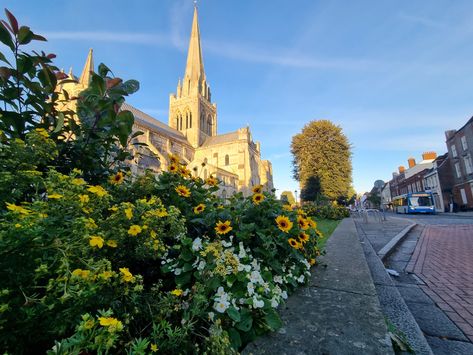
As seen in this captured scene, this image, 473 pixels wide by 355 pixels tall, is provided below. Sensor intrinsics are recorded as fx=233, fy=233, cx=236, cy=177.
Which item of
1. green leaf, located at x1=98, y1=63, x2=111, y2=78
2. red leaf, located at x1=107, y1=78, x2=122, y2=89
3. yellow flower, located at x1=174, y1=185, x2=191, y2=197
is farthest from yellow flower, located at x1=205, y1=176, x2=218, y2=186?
green leaf, located at x1=98, y1=63, x2=111, y2=78

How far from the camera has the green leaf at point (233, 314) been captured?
4.48ft

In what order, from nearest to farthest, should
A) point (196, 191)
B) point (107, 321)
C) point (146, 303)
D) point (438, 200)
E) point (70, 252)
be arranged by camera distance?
point (107, 321), point (70, 252), point (146, 303), point (196, 191), point (438, 200)

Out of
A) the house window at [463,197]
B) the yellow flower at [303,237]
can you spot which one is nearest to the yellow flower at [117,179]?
the yellow flower at [303,237]

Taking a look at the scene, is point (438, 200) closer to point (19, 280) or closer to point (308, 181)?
point (308, 181)

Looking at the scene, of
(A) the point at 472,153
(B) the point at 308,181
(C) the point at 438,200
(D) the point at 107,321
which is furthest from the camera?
(C) the point at 438,200

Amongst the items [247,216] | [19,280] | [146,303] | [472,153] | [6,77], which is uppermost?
[472,153]

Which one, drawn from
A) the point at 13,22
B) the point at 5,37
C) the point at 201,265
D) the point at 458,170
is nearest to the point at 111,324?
the point at 201,265

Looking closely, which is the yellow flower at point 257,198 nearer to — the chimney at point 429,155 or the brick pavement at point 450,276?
the brick pavement at point 450,276

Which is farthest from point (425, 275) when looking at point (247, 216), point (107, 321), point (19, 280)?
point (19, 280)

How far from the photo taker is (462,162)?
3017 cm

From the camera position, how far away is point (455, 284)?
3.66 metres

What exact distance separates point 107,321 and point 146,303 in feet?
2.08

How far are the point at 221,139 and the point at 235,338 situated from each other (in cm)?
5075

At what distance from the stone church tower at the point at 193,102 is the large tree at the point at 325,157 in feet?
89.6
